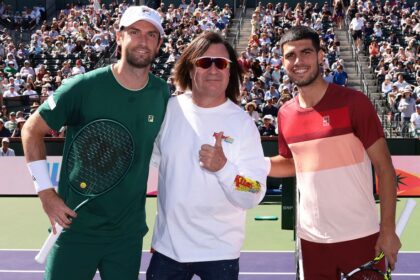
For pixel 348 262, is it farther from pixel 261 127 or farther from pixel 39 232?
pixel 261 127

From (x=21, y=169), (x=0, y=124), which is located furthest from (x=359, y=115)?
(x=0, y=124)

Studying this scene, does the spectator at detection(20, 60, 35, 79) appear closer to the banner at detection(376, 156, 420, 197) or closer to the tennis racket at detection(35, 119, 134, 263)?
the banner at detection(376, 156, 420, 197)

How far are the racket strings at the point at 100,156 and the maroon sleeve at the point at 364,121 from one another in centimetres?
131

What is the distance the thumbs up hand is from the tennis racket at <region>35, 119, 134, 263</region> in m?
0.51

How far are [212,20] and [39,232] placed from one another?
18816mm

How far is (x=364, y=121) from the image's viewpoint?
468cm

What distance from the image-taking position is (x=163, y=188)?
459 centimetres

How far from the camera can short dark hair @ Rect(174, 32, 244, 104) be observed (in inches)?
183

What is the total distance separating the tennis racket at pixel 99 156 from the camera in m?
4.50

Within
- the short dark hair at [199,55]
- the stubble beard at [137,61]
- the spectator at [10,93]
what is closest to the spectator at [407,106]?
the spectator at [10,93]

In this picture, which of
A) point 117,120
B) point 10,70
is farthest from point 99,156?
point 10,70

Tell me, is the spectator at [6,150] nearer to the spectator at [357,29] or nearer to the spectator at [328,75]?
the spectator at [328,75]

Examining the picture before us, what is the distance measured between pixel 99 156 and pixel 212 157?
71 centimetres

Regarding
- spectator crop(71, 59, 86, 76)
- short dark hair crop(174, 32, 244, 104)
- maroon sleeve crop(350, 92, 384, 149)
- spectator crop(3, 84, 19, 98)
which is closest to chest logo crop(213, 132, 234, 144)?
short dark hair crop(174, 32, 244, 104)
